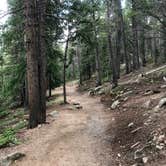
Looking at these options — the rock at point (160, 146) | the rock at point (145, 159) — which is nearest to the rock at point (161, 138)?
the rock at point (160, 146)

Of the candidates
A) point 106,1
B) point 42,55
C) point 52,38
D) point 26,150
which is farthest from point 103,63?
point 26,150

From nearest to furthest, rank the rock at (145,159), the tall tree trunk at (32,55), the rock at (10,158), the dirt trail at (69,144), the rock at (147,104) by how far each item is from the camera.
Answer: the rock at (145,159), the dirt trail at (69,144), the rock at (10,158), the tall tree trunk at (32,55), the rock at (147,104)

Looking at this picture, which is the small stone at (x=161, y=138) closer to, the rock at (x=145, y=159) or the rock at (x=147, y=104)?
the rock at (x=145, y=159)

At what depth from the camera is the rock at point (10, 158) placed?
841cm

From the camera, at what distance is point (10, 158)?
8562 millimetres

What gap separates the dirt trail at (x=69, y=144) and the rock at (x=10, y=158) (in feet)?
0.56

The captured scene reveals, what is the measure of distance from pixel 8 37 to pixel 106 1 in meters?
7.48

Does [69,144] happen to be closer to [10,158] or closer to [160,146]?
[10,158]

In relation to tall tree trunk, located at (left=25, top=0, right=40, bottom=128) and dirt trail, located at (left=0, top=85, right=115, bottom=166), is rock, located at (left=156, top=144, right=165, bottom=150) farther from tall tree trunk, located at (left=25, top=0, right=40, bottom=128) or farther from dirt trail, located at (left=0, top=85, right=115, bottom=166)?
tall tree trunk, located at (left=25, top=0, right=40, bottom=128)

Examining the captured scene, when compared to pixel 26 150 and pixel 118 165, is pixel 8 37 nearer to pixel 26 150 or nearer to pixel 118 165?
pixel 26 150

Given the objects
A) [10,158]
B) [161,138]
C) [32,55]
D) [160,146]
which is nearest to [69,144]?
[10,158]

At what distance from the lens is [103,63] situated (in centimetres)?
3788

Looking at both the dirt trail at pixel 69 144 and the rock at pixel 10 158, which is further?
the rock at pixel 10 158

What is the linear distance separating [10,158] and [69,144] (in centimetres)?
180
